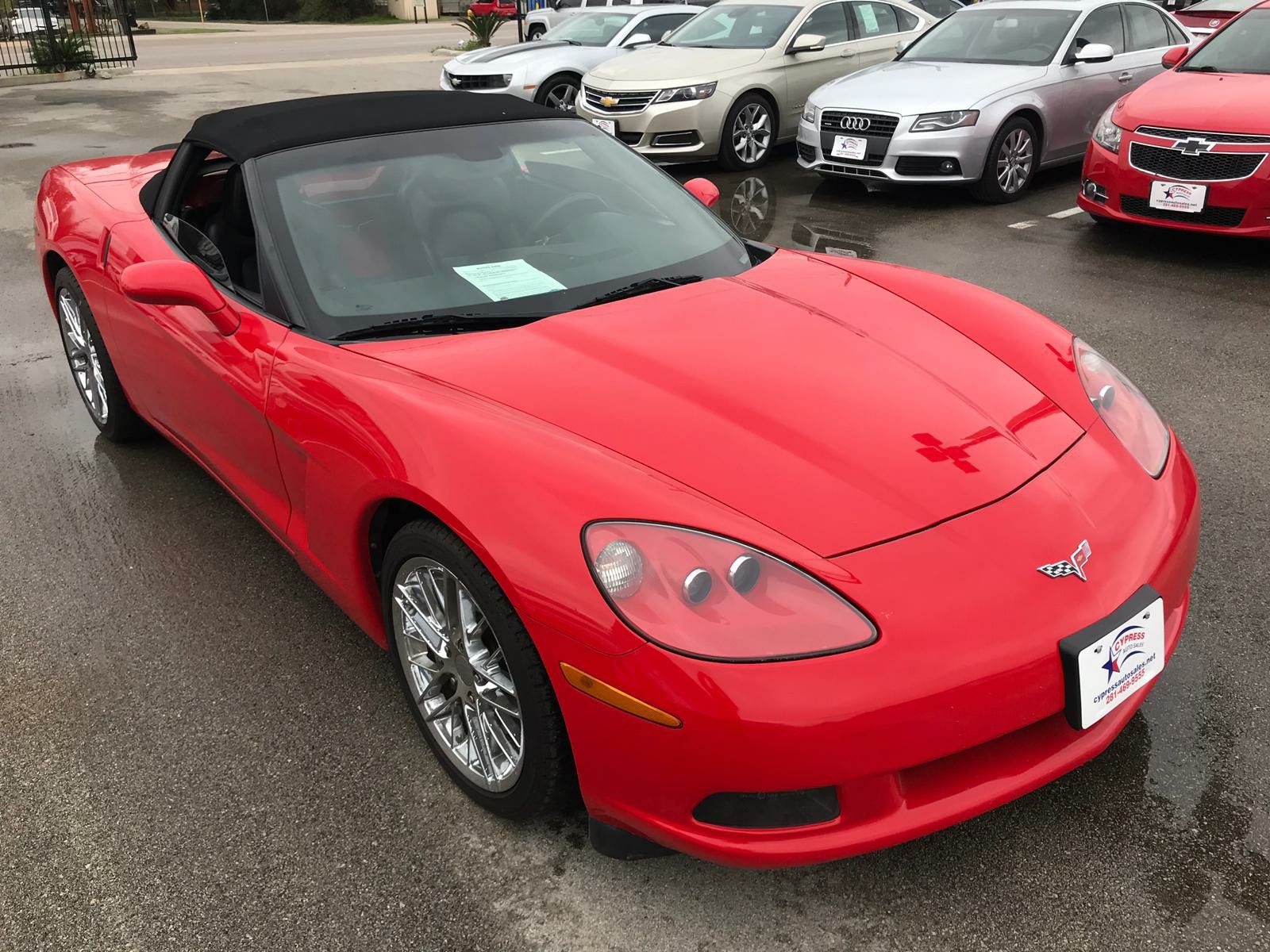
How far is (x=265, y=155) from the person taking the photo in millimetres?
2871

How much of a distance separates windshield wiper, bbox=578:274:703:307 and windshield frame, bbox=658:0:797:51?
23.4 feet

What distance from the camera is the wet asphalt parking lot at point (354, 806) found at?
6.51 ft

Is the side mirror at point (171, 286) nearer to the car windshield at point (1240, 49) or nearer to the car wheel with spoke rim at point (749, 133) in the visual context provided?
the car windshield at point (1240, 49)

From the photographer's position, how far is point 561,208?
3.01 meters

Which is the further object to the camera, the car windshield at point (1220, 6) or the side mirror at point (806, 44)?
the car windshield at point (1220, 6)

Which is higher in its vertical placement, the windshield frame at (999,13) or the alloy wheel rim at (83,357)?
the windshield frame at (999,13)

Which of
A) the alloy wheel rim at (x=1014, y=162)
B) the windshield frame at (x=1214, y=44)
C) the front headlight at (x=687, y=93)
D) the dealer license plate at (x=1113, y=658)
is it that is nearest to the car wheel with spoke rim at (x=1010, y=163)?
the alloy wheel rim at (x=1014, y=162)

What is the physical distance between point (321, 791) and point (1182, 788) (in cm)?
188

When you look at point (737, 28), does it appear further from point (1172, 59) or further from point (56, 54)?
point (56, 54)

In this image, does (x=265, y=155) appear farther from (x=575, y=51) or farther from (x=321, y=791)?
(x=575, y=51)

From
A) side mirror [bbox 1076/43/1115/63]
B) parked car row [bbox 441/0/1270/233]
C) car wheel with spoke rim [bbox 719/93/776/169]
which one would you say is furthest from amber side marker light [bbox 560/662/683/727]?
car wheel with spoke rim [bbox 719/93/776/169]

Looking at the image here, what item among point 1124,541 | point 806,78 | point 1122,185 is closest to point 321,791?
point 1124,541

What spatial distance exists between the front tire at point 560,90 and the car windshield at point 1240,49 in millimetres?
6241

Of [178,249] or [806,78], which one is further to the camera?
[806,78]
